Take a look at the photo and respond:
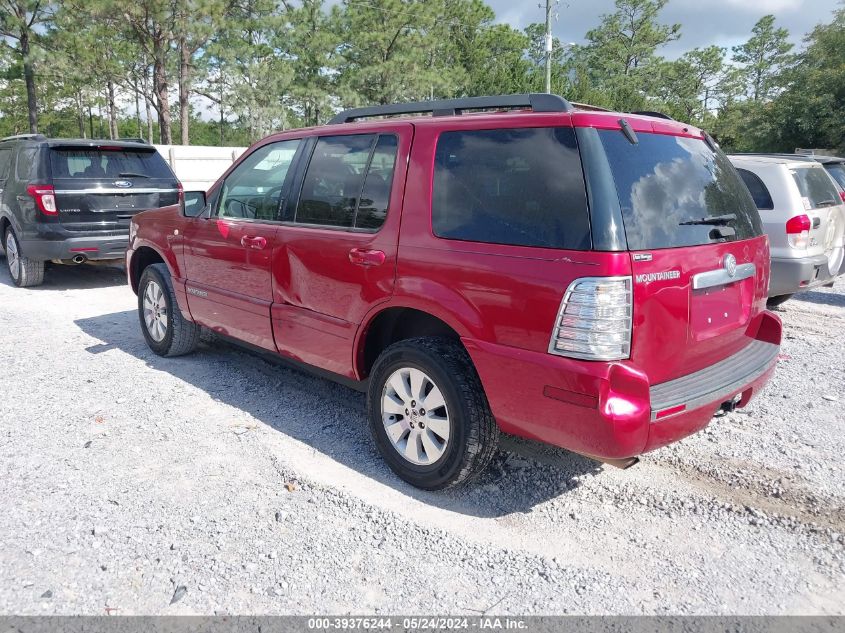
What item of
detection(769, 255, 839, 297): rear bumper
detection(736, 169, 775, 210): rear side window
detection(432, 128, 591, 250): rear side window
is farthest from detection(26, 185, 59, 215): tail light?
detection(769, 255, 839, 297): rear bumper

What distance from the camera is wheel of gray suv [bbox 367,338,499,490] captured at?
10.3 feet

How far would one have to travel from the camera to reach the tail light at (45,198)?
8.09 metres

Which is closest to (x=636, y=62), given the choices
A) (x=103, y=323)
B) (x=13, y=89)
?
(x=13, y=89)

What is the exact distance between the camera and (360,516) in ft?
10.5

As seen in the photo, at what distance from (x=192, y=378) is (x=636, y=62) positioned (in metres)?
60.2

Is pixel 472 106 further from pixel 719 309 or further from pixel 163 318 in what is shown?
pixel 163 318

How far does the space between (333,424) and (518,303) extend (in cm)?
195

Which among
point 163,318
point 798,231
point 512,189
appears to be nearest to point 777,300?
point 798,231

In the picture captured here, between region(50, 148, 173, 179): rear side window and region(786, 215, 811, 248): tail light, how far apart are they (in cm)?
784

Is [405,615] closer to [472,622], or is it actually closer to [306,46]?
[472,622]

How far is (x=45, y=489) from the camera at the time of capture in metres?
3.42

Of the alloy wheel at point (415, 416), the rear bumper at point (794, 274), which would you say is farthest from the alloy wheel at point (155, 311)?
the rear bumper at point (794, 274)

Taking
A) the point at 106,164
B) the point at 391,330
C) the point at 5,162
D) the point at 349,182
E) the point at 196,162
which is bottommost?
the point at 391,330

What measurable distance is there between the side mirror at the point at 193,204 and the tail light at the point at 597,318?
3309 mm
